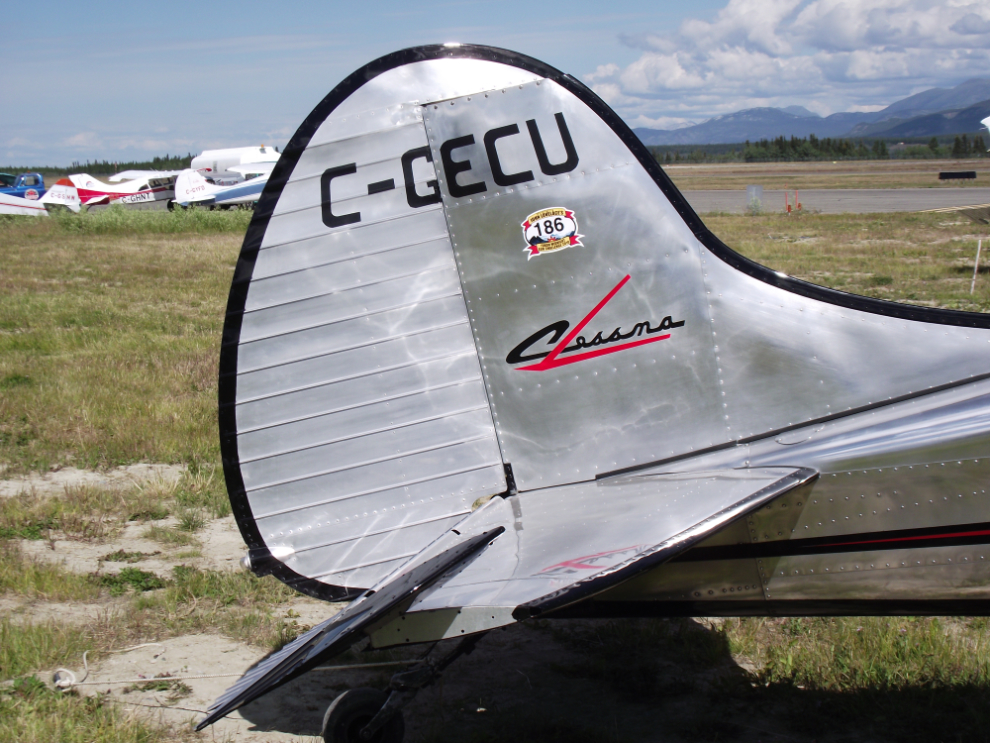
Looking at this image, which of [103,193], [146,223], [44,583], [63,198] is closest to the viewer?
[44,583]

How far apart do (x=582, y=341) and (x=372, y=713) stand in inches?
64.4

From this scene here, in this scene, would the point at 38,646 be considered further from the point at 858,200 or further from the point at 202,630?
the point at 858,200

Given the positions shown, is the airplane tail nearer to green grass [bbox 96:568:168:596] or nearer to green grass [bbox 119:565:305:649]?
green grass [bbox 96:568:168:596]

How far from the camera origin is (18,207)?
38.2m

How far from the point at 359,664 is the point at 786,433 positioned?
2464mm

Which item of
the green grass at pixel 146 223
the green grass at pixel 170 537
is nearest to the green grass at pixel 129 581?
the green grass at pixel 170 537

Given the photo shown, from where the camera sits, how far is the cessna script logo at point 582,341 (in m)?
3.10

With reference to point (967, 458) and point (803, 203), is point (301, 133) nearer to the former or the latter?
point (967, 458)

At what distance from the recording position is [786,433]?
3.00 m

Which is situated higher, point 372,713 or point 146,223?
point 146,223

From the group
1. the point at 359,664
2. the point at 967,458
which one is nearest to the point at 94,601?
Result: the point at 359,664

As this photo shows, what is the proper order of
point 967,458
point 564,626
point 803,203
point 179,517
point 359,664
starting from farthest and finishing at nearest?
1. point 803,203
2. point 179,517
3. point 564,626
4. point 359,664
5. point 967,458

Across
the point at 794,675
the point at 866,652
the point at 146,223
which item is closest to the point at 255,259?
the point at 794,675

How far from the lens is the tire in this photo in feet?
9.52
